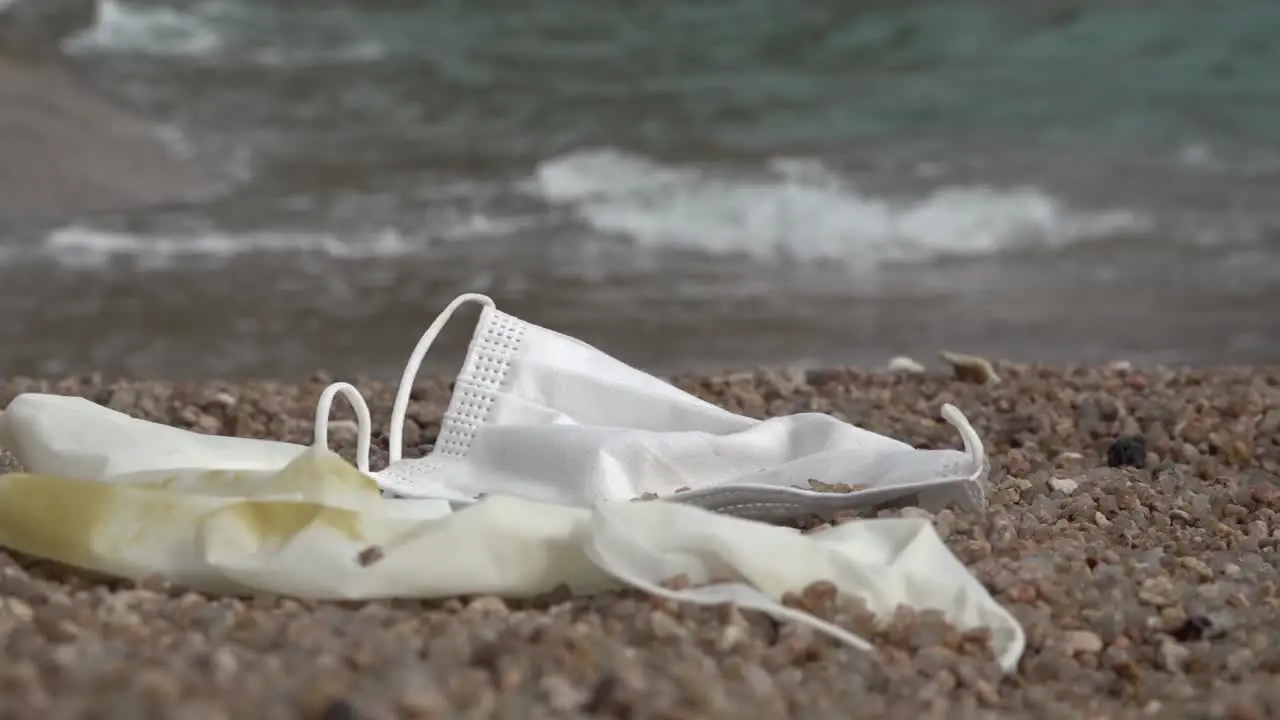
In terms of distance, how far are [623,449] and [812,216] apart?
5.84m

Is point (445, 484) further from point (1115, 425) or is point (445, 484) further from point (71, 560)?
point (1115, 425)

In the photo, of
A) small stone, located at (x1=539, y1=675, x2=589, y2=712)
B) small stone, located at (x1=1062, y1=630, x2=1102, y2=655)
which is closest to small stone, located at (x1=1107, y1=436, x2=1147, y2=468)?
small stone, located at (x1=1062, y1=630, x2=1102, y2=655)

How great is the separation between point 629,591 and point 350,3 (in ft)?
36.7

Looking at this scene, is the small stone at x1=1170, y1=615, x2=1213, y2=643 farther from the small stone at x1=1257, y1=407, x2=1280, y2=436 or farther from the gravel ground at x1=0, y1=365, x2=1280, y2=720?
the small stone at x1=1257, y1=407, x2=1280, y2=436

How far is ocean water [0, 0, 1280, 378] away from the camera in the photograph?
5762 mm

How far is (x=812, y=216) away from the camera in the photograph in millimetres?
8031

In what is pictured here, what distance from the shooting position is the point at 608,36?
11.2 metres

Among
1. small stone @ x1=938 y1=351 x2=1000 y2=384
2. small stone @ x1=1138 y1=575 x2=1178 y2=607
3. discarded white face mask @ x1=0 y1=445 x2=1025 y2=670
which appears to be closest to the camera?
discarded white face mask @ x1=0 y1=445 x2=1025 y2=670

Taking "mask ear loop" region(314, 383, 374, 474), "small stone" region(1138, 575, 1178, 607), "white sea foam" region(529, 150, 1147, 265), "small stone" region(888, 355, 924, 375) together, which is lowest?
"white sea foam" region(529, 150, 1147, 265)

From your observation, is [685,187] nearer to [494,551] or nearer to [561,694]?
[494,551]

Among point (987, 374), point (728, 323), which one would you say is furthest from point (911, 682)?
point (728, 323)

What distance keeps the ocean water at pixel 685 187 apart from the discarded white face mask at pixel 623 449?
236 centimetres

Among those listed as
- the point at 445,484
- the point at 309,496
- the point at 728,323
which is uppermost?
the point at 309,496

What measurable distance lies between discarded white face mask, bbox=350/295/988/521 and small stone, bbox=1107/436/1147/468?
903mm
